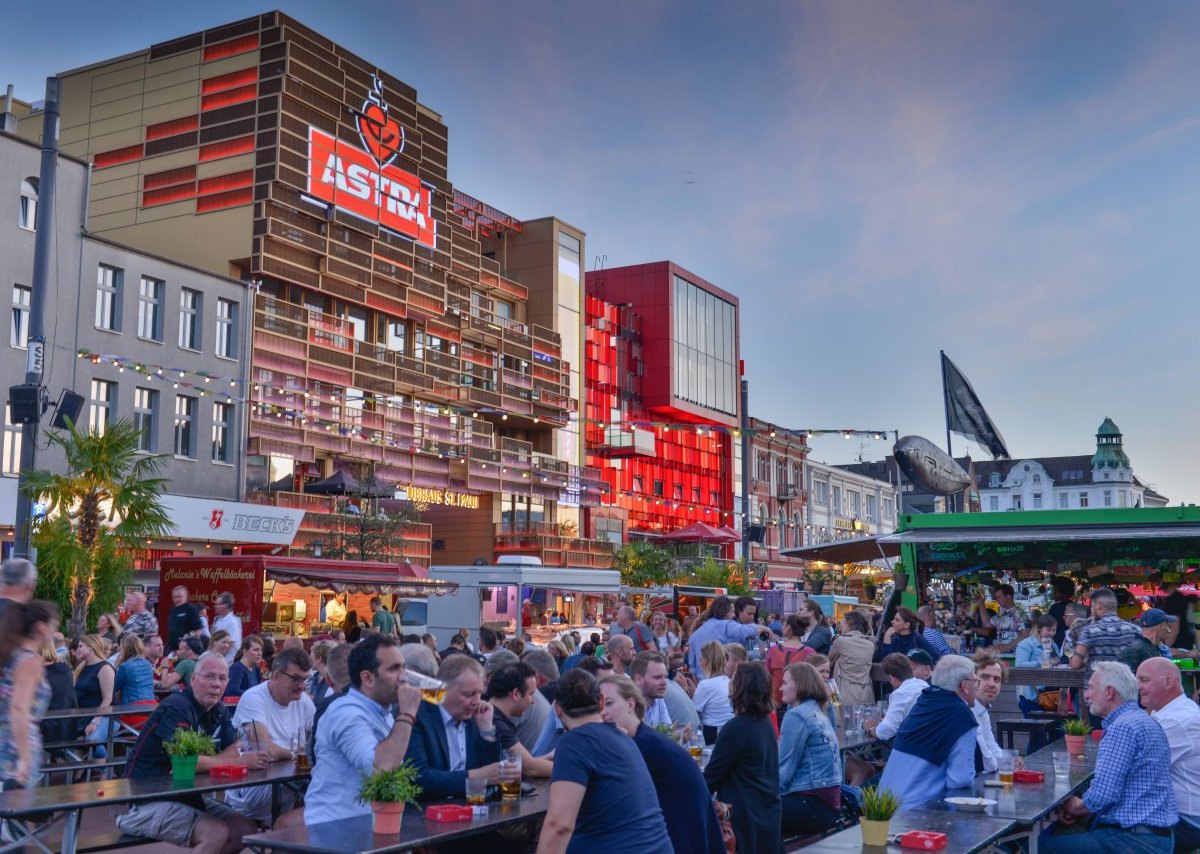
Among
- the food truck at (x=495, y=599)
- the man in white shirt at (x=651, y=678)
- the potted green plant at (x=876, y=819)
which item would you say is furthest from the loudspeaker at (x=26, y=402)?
the food truck at (x=495, y=599)

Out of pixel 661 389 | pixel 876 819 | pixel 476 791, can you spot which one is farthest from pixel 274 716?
pixel 661 389

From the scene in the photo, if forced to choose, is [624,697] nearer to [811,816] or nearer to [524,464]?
[811,816]

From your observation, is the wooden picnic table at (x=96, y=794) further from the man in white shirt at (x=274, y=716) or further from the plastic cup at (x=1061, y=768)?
the plastic cup at (x=1061, y=768)

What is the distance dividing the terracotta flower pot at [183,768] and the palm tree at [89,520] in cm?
1296

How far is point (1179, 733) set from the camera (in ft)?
24.9

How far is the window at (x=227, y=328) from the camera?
3631 cm

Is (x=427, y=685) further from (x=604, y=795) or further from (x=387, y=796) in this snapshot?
(x=604, y=795)

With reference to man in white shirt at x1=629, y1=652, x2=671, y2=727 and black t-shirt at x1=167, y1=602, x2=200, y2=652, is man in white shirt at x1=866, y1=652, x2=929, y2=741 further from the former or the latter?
black t-shirt at x1=167, y1=602, x2=200, y2=652

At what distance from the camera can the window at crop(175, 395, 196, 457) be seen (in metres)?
35.0

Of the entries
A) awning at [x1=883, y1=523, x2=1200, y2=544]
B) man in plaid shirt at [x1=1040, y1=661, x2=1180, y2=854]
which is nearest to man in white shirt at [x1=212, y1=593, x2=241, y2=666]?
awning at [x1=883, y1=523, x2=1200, y2=544]

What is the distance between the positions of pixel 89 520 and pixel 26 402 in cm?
545

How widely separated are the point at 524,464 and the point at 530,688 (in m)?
42.3

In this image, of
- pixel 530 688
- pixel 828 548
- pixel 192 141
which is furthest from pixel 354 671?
pixel 192 141

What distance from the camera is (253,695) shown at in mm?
8680
